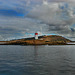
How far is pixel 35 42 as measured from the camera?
654 ft

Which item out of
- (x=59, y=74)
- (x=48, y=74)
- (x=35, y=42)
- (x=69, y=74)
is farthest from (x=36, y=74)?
(x=35, y=42)

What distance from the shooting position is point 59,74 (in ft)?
51.2

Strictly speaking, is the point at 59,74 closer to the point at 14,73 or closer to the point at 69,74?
the point at 69,74

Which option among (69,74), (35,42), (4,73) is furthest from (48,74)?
(35,42)

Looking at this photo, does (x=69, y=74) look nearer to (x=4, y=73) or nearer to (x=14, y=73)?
(x=14, y=73)

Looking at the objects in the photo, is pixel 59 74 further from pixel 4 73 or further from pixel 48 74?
pixel 4 73

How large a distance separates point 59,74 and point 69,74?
1323mm

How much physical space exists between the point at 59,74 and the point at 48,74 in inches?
57.4

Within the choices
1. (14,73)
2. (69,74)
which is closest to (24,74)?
(14,73)

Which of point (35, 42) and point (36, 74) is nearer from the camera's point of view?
point (36, 74)

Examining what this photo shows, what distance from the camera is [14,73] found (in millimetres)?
16219

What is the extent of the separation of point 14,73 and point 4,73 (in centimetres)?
140

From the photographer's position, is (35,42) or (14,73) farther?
(35,42)

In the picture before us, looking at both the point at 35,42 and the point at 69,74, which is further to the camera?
the point at 35,42
